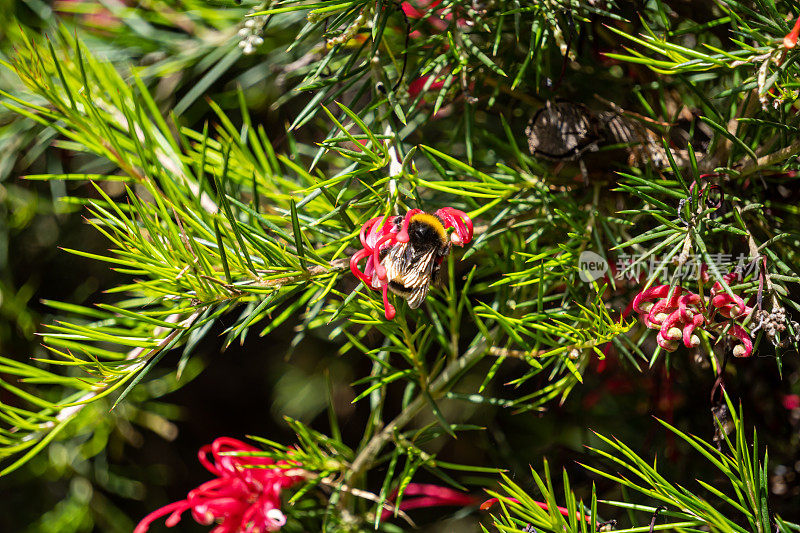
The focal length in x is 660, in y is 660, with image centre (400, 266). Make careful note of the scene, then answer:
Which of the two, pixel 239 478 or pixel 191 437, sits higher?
pixel 239 478

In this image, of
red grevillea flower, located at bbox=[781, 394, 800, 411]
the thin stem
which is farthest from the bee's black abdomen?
red grevillea flower, located at bbox=[781, 394, 800, 411]

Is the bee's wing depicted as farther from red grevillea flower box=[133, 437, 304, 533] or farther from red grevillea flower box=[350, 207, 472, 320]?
red grevillea flower box=[133, 437, 304, 533]

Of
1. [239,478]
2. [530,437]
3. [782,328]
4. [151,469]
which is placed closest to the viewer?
[782,328]

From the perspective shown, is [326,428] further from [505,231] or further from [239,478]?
[505,231]

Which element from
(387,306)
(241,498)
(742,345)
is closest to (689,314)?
(742,345)

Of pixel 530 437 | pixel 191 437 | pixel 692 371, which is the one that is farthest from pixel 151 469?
pixel 692 371

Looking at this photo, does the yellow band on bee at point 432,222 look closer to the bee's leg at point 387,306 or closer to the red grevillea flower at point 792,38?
the bee's leg at point 387,306

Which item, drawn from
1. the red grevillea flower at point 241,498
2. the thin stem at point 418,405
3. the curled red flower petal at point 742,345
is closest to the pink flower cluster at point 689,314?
the curled red flower petal at point 742,345

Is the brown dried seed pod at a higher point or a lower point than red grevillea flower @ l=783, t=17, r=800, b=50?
lower

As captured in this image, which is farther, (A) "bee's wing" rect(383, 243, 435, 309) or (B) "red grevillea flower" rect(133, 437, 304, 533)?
(B) "red grevillea flower" rect(133, 437, 304, 533)
